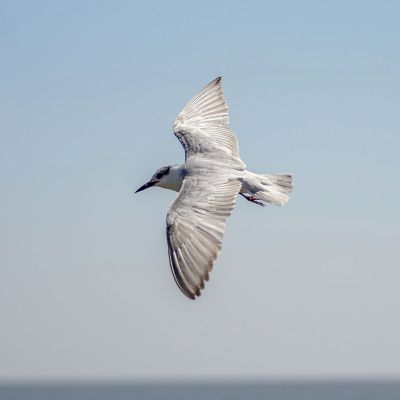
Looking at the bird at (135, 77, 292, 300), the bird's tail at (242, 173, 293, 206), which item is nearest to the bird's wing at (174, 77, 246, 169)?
the bird at (135, 77, 292, 300)

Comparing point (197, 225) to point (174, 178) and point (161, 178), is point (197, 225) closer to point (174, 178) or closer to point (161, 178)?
point (174, 178)

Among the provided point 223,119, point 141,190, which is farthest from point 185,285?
point 223,119

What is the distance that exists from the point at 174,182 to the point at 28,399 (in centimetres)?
17829

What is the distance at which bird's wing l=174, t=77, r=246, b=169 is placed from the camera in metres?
23.3

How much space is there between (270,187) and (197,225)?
350 centimetres

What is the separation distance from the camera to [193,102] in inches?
1022

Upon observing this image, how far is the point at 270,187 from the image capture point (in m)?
22.0

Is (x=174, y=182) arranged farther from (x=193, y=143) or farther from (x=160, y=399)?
(x=160, y=399)

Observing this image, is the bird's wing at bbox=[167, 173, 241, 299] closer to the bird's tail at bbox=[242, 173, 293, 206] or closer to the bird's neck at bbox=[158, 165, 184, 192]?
the bird's tail at bbox=[242, 173, 293, 206]

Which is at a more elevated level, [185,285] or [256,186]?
[256,186]

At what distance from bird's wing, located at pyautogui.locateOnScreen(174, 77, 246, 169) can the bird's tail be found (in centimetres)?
56

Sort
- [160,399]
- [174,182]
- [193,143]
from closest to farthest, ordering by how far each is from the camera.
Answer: [174,182]
[193,143]
[160,399]

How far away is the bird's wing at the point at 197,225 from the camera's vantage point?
17.4 m

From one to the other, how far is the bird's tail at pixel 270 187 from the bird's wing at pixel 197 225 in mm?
623
